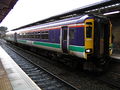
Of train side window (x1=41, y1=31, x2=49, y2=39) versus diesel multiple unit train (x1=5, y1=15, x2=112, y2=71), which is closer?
diesel multiple unit train (x1=5, y1=15, x2=112, y2=71)

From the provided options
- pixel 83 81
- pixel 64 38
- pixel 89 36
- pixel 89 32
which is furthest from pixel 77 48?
pixel 83 81

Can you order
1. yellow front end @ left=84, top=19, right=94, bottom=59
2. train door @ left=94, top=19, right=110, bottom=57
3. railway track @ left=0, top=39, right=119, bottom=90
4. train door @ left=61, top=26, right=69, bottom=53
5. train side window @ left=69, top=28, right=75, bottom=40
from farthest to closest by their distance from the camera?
train door @ left=61, top=26, right=69, bottom=53 < train side window @ left=69, top=28, right=75, bottom=40 < train door @ left=94, top=19, right=110, bottom=57 < yellow front end @ left=84, top=19, right=94, bottom=59 < railway track @ left=0, top=39, right=119, bottom=90

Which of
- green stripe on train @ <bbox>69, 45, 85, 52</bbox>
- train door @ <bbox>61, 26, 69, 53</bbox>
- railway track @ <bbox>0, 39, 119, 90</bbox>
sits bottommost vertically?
railway track @ <bbox>0, 39, 119, 90</bbox>

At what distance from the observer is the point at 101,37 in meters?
7.86

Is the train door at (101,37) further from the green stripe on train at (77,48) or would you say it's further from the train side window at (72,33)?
the train side window at (72,33)

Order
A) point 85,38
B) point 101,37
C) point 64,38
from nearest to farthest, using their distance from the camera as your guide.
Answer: point 85,38 < point 101,37 < point 64,38

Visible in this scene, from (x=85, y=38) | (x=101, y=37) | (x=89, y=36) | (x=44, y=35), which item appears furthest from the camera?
(x=44, y=35)

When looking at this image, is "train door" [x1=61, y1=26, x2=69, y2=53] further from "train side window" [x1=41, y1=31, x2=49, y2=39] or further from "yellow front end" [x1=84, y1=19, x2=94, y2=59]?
"train side window" [x1=41, y1=31, x2=49, y2=39]

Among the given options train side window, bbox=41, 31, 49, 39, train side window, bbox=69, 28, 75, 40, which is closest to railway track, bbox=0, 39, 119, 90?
train side window, bbox=69, 28, 75, 40

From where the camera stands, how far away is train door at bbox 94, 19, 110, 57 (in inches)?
283

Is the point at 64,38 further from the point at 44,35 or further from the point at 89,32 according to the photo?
the point at 44,35

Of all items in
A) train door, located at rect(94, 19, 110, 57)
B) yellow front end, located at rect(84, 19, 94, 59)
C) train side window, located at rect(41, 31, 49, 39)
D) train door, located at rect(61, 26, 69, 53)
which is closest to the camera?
yellow front end, located at rect(84, 19, 94, 59)

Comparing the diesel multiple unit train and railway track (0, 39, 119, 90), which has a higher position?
the diesel multiple unit train

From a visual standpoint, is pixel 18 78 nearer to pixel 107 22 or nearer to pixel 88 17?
pixel 88 17
